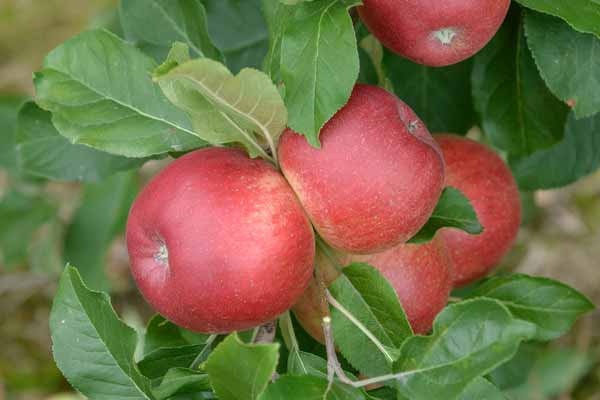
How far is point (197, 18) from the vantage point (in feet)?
3.92

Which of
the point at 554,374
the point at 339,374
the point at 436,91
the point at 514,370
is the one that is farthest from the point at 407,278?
the point at 554,374

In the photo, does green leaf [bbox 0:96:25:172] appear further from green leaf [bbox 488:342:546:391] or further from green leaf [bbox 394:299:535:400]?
green leaf [bbox 394:299:535:400]

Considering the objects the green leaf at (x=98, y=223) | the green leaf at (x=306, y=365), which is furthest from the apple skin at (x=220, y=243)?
the green leaf at (x=98, y=223)

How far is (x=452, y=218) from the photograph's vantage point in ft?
3.61

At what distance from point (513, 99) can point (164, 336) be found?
643 mm

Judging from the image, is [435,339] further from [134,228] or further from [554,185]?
[554,185]

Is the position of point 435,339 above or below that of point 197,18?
below

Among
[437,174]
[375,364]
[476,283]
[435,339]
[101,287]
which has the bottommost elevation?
[101,287]

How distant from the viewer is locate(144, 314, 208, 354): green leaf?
1.23 metres

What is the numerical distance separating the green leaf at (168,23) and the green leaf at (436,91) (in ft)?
1.09

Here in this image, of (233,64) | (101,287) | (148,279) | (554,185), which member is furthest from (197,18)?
(101,287)

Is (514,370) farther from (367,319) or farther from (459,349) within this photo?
(459,349)

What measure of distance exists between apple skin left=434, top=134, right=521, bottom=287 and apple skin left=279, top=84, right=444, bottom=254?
0.82 ft

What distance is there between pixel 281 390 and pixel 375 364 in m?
0.19
